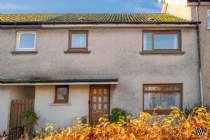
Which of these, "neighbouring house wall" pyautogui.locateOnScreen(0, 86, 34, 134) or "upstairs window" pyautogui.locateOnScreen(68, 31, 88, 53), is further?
"upstairs window" pyautogui.locateOnScreen(68, 31, 88, 53)

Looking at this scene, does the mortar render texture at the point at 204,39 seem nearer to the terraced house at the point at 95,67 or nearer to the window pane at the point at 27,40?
the terraced house at the point at 95,67

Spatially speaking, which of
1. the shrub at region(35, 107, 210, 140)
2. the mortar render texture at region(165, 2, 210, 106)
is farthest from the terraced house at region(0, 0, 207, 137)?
the shrub at region(35, 107, 210, 140)

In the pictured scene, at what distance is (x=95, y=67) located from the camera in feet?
53.6

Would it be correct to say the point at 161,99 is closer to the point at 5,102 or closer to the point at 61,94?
the point at 61,94

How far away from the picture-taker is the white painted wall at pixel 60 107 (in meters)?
15.9

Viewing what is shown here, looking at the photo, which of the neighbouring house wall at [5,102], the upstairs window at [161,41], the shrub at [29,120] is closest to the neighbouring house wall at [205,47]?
the upstairs window at [161,41]

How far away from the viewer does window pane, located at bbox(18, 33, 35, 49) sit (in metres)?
17.1

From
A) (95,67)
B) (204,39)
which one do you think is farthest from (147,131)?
(204,39)

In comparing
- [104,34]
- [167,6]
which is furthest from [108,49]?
[167,6]

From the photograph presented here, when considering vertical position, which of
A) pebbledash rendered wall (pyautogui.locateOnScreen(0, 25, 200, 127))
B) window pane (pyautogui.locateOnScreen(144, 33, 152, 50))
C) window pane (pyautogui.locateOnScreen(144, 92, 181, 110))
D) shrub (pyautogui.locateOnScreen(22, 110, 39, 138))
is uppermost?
window pane (pyautogui.locateOnScreen(144, 33, 152, 50))

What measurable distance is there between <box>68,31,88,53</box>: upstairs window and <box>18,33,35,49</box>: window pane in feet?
8.07

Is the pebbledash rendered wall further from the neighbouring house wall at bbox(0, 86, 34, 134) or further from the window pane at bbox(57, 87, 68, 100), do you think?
the neighbouring house wall at bbox(0, 86, 34, 134)

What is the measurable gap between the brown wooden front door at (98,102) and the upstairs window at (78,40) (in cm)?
257

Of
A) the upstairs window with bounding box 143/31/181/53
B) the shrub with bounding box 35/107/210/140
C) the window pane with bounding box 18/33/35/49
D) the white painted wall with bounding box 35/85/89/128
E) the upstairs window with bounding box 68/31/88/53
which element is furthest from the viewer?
the window pane with bounding box 18/33/35/49
